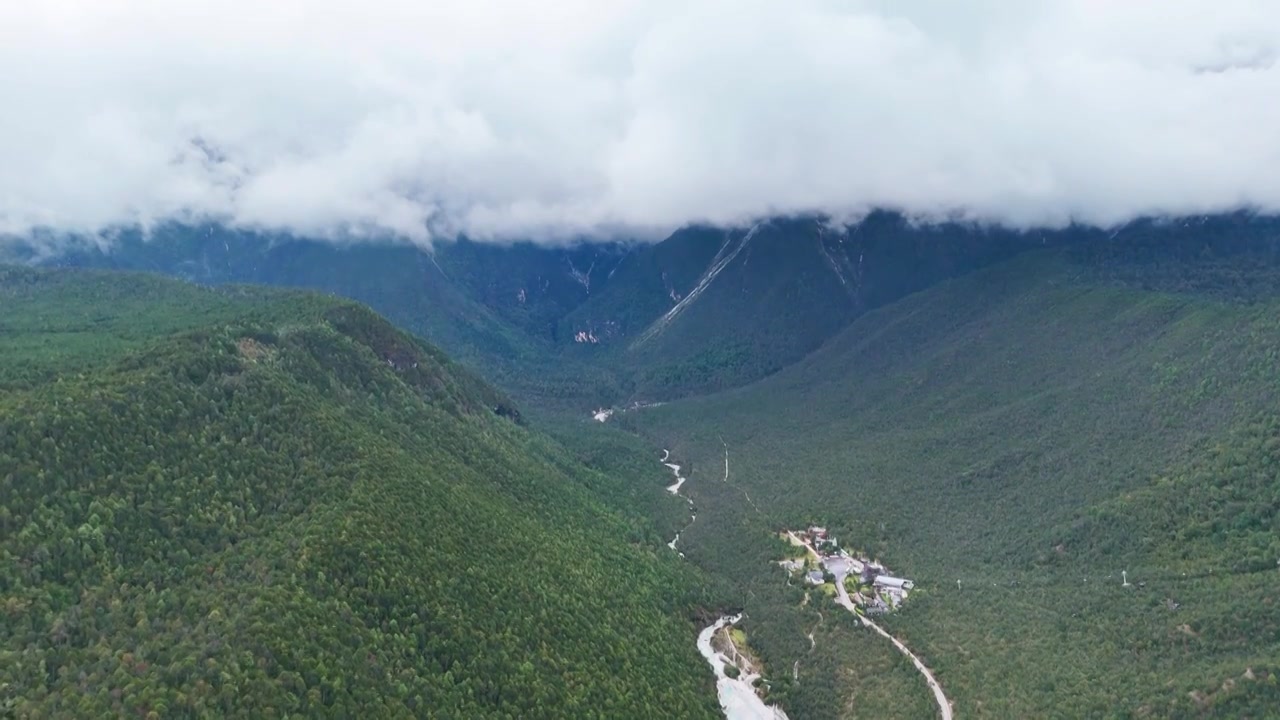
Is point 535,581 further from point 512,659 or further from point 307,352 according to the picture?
point 307,352

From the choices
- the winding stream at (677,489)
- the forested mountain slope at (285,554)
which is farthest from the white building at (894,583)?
the winding stream at (677,489)

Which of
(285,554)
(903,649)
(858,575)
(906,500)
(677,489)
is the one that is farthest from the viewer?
(677,489)

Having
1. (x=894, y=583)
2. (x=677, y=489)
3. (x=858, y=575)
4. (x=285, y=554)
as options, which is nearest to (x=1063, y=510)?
(x=894, y=583)

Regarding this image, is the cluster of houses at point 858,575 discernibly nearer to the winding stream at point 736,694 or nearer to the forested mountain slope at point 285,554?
the forested mountain slope at point 285,554

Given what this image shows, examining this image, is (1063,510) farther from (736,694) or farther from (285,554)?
(285,554)

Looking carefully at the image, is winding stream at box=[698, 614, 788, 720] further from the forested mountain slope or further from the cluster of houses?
the cluster of houses

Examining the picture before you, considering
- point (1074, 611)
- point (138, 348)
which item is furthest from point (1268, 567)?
point (138, 348)
